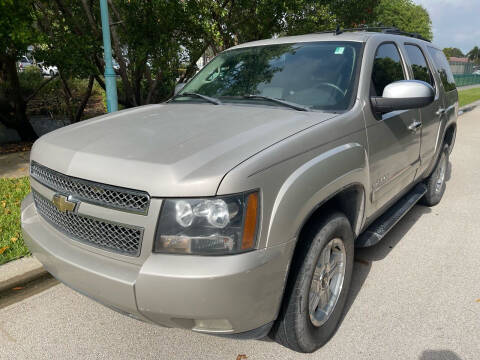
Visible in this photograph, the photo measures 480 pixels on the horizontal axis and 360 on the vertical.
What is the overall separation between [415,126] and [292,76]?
1.26 meters

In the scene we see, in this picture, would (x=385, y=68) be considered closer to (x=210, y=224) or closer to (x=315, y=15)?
(x=210, y=224)

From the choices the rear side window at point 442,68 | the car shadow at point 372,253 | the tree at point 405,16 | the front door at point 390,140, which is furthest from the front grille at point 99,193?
the tree at point 405,16

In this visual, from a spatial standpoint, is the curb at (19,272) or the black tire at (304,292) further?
the curb at (19,272)

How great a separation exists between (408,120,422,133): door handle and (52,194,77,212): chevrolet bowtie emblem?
2680 millimetres

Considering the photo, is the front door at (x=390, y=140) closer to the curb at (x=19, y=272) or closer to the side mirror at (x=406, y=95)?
the side mirror at (x=406, y=95)

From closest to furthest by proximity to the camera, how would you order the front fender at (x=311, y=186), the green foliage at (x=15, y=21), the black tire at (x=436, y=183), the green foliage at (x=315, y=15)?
the front fender at (x=311, y=186) < the black tire at (x=436, y=183) < the green foliage at (x=15, y=21) < the green foliage at (x=315, y=15)

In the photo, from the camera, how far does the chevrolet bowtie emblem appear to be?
209 cm

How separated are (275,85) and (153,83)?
6.95m

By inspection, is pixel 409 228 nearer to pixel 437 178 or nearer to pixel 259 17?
pixel 437 178

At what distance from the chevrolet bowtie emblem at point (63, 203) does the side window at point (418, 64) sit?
10.6ft

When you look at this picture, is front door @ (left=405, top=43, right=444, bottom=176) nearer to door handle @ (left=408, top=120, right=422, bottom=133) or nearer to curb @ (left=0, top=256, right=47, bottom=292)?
door handle @ (left=408, top=120, right=422, bottom=133)

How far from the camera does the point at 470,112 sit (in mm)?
15625

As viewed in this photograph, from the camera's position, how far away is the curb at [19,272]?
3132 millimetres

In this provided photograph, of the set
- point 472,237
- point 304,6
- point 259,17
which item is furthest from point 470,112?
point 472,237
